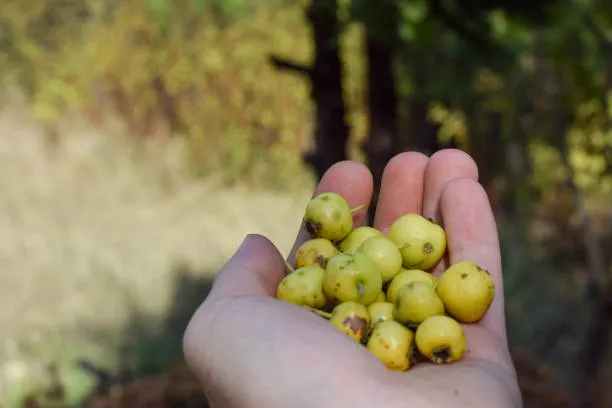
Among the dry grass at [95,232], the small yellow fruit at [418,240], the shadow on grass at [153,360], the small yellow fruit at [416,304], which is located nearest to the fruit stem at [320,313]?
the small yellow fruit at [416,304]

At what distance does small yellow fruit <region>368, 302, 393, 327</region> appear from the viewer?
1.58 metres

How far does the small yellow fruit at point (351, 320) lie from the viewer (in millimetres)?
1470

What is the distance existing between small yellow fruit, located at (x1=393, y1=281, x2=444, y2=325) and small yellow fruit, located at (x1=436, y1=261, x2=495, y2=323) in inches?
1.1

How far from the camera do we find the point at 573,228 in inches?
196

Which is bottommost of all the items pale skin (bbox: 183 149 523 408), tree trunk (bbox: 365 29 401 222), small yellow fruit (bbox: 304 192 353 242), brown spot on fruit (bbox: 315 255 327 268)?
pale skin (bbox: 183 149 523 408)

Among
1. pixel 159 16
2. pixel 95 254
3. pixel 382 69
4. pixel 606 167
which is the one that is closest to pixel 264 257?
pixel 382 69

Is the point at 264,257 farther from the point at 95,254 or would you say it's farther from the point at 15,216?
the point at 15,216

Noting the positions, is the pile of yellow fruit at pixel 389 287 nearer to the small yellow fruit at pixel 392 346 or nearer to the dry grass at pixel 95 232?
the small yellow fruit at pixel 392 346

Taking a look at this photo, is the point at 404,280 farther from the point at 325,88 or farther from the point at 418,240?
the point at 325,88

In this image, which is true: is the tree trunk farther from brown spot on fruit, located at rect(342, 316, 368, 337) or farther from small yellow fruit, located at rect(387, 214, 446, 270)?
brown spot on fruit, located at rect(342, 316, 368, 337)

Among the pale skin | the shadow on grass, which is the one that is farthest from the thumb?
the shadow on grass

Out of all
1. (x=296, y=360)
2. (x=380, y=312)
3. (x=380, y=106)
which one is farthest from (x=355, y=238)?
Result: (x=380, y=106)

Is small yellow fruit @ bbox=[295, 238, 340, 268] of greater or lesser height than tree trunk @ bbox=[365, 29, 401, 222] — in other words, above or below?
below

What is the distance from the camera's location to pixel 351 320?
1479 millimetres
